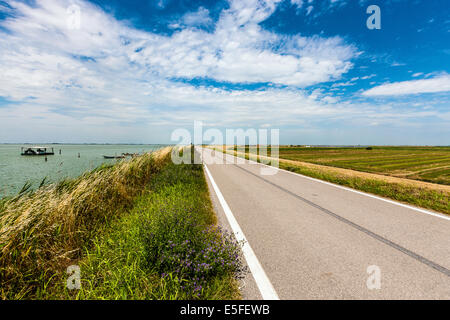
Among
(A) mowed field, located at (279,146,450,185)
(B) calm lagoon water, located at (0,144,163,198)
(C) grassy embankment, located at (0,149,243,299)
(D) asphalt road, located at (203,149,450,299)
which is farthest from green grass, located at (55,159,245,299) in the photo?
(A) mowed field, located at (279,146,450,185)

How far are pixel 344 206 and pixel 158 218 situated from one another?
211 inches

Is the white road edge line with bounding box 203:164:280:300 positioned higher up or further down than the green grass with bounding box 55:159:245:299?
further down

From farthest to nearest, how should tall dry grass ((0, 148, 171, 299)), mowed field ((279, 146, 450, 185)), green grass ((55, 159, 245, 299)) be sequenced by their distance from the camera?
mowed field ((279, 146, 450, 185)), tall dry grass ((0, 148, 171, 299)), green grass ((55, 159, 245, 299))

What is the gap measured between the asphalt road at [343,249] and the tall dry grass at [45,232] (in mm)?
3050

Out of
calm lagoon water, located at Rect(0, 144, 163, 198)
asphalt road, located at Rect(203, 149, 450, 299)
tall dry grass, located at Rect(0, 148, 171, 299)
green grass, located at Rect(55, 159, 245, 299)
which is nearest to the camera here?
green grass, located at Rect(55, 159, 245, 299)

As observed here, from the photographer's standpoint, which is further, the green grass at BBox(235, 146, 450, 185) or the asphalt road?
the green grass at BBox(235, 146, 450, 185)

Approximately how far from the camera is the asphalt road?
9.01 feet

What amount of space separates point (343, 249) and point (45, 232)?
555cm

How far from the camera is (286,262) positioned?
3.42 meters

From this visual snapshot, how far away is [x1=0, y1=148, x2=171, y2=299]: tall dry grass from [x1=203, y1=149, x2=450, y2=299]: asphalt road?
3.05m

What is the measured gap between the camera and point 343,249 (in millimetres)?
3807

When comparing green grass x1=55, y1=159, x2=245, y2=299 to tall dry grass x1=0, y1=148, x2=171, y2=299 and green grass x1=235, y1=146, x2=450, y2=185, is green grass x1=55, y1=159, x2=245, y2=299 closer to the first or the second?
tall dry grass x1=0, y1=148, x2=171, y2=299

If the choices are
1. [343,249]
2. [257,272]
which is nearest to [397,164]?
[343,249]
